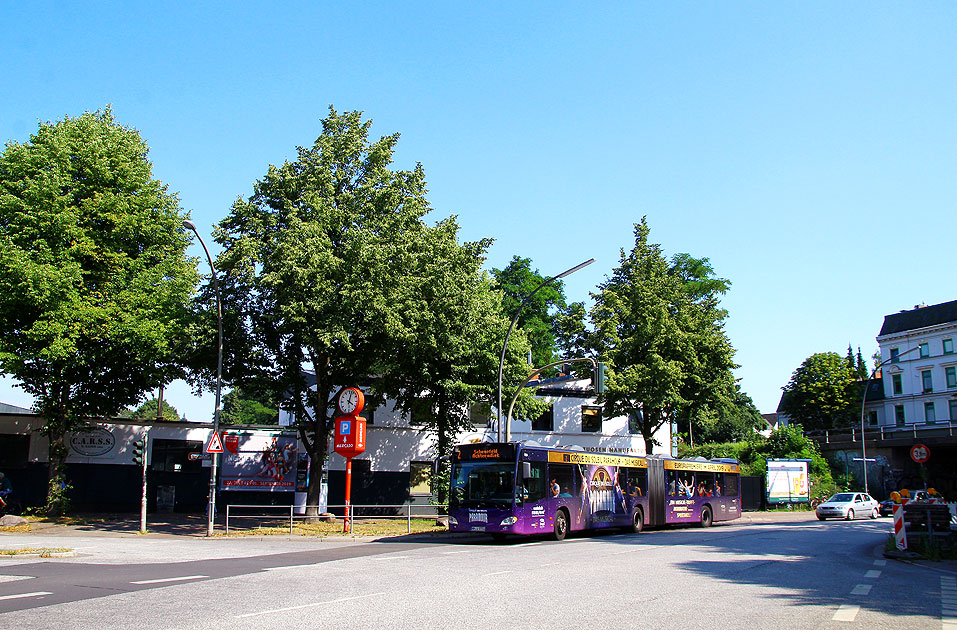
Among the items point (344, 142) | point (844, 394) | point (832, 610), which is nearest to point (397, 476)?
point (344, 142)

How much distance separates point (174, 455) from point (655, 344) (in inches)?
927

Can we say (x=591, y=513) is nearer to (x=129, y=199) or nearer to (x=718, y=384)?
(x=718, y=384)

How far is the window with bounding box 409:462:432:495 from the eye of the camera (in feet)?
122

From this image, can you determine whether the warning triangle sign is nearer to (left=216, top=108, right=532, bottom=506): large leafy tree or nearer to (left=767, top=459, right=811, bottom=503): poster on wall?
(left=216, top=108, right=532, bottom=506): large leafy tree

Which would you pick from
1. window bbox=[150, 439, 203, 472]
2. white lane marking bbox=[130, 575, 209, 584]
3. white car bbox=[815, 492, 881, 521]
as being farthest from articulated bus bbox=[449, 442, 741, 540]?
window bbox=[150, 439, 203, 472]

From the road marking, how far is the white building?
202 ft

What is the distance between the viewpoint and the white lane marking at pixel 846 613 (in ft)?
29.4

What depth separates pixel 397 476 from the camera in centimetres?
3694

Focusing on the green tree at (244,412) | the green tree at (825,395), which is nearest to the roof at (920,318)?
the green tree at (825,395)

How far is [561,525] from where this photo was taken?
23719mm

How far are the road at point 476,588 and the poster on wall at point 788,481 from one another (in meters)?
29.3

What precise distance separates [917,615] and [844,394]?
69003 millimetres

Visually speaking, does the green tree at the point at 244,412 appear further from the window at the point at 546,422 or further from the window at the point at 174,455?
the window at the point at 174,455

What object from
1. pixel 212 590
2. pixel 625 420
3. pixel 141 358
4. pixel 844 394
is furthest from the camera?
pixel 844 394
